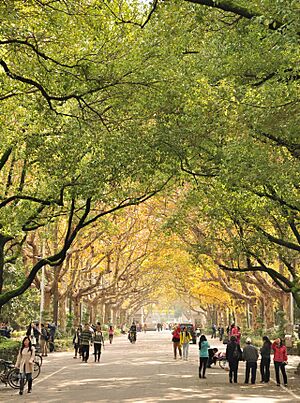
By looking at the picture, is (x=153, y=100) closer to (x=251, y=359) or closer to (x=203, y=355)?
(x=251, y=359)

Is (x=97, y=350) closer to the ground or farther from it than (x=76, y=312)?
closer to the ground

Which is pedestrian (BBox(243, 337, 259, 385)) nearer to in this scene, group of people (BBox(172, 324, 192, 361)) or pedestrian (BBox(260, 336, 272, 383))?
pedestrian (BBox(260, 336, 272, 383))

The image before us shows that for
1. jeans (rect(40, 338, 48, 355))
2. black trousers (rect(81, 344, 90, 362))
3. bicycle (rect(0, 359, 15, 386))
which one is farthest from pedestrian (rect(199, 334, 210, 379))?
jeans (rect(40, 338, 48, 355))

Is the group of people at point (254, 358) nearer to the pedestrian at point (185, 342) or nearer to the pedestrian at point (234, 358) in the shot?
the pedestrian at point (234, 358)

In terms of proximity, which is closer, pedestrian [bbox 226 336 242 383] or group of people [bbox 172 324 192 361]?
pedestrian [bbox 226 336 242 383]

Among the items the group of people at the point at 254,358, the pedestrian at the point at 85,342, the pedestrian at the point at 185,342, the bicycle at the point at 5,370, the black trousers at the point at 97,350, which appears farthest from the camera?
the pedestrian at the point at 185,342

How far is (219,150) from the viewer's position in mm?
17625

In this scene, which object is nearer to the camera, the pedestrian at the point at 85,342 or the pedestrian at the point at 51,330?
the pedestrian at the point at 85,342

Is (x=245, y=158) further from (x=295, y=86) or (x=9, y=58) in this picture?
(x=9, y=58)

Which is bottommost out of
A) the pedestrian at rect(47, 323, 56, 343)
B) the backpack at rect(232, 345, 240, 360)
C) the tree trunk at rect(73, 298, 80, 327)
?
the backpack at rect(232, 345, 240, 360)

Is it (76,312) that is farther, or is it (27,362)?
(76,312)

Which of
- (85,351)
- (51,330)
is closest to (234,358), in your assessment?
(85,351)

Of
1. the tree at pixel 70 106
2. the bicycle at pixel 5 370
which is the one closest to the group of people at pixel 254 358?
the tree at pixel 70 106

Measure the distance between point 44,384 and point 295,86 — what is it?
463 inches
